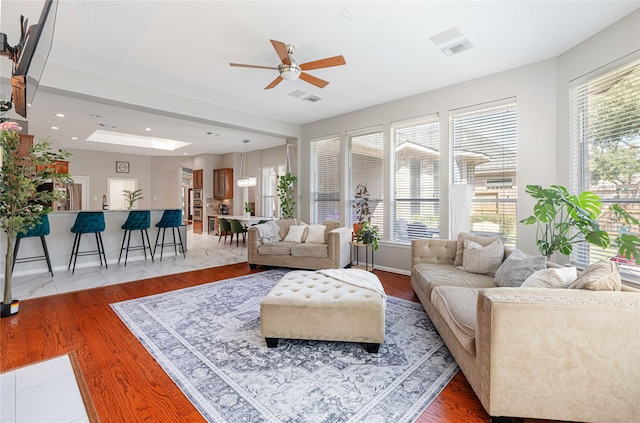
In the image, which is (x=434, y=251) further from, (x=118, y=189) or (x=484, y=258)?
(x=118, y=189)

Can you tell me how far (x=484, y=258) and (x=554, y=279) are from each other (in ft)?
3.97

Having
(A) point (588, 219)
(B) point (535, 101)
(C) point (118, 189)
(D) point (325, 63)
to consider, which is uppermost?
(D) point (325, 63)

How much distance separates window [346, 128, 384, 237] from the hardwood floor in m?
1.82

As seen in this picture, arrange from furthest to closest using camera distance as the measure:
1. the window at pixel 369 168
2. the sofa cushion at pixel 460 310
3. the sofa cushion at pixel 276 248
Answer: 1. the window at pixel 369 168
2. the sofa cushion at pixel 276 248
3. the sofa cushion at pixel 460 310

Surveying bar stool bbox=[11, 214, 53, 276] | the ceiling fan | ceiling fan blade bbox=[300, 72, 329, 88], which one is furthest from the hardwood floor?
ceiling fan blade bbox=[300, 72, 329, 88]

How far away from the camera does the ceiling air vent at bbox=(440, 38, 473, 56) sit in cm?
313

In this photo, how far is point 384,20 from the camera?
2732mm

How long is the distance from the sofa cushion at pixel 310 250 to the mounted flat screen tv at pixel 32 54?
363 centimetres

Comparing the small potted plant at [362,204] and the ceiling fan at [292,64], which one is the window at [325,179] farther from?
the ceiling fan at [292,64]

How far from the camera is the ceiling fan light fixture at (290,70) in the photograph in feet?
10.1

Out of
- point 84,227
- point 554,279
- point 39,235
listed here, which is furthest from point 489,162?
point 39,235

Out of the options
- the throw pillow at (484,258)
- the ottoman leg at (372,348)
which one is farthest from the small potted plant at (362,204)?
the ottoman leg at (372,348)

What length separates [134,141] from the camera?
8.79 m

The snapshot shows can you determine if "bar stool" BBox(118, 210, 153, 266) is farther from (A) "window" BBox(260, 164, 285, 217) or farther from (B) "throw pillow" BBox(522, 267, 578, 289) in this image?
(B) "throw pillow" BBox(522, 267, 578, 289)
